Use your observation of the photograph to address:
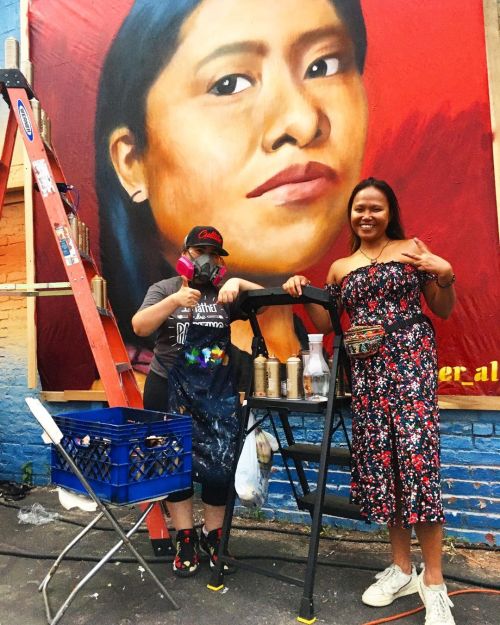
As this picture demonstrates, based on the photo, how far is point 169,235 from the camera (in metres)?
4.34

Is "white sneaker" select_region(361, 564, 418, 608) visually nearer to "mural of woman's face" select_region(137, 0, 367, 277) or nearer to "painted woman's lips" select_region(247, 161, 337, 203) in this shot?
"mural of woman's face" select_region(137, 0, 367, 277)

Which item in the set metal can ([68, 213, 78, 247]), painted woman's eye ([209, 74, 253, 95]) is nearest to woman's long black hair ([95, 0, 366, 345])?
painted woman's eye ([209, 74, 253, 95])

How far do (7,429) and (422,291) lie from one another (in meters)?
4.13

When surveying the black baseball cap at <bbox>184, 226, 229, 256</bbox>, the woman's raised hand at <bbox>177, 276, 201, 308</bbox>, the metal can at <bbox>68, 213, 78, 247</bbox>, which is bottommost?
the woman's raised hand at <bbox>177, 276, 201, 308</bbox>

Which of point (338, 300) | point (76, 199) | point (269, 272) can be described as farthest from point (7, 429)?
point (338, 300)

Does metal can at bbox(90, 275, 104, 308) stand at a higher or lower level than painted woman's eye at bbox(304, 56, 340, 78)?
lower

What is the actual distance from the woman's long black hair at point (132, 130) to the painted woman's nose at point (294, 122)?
1.18m

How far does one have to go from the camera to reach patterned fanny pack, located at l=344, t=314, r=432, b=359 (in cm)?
245

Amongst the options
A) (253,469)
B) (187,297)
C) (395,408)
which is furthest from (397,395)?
(187,297)

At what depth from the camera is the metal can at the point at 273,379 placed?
278 cm

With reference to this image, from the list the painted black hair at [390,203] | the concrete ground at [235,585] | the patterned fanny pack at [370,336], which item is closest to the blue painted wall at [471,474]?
the concrete ground at [235,585]

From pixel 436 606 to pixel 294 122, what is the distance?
3296 millimetres

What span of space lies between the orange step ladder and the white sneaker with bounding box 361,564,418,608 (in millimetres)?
1247

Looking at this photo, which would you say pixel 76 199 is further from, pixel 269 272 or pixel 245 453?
pixel 245 453
